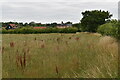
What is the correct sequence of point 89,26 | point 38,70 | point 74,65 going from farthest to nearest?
point 89,26 → point 74,65 → point 38,70

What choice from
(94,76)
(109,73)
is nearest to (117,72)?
(109,73)

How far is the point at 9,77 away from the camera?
14.9 feet

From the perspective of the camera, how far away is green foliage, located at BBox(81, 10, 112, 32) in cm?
4554

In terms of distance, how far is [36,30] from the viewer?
5469 cm

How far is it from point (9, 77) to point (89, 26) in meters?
43.0

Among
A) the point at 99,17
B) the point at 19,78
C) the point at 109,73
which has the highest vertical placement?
the point at 99,17

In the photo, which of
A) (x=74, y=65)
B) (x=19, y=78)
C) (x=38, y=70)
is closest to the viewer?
(x=19, y=78)

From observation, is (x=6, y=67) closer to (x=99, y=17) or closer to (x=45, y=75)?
(x=45, y=75)

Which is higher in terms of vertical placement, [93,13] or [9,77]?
[93,13]

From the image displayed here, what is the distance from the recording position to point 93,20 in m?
45.0

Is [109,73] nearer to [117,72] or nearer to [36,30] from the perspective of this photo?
[117,72]

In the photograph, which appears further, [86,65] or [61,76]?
[86,65]

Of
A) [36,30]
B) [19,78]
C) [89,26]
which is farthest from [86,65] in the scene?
[36,30]

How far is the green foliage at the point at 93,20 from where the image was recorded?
4554 cm
